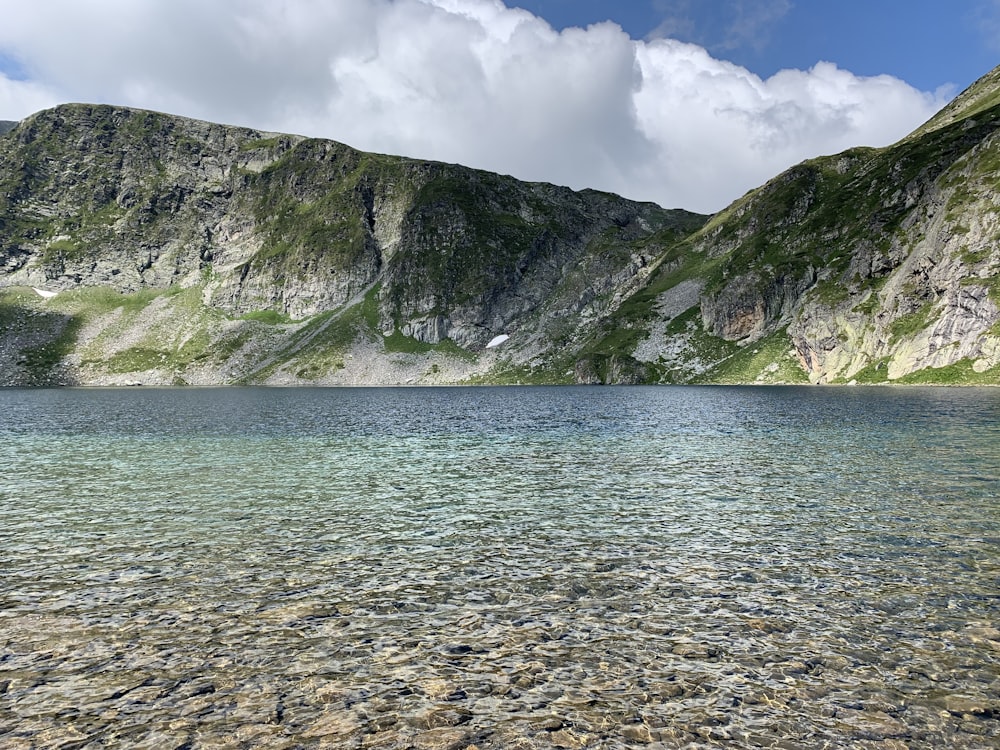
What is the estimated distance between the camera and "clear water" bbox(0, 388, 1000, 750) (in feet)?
33.7

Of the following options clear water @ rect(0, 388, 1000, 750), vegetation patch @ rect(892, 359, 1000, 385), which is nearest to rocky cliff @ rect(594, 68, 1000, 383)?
vegetation patch @ rect(892, 359, 1000, 385)

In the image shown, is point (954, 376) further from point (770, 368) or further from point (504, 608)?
point (504, 608)

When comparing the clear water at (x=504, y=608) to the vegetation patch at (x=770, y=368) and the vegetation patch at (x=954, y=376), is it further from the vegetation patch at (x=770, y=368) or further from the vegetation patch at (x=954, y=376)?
the vegetation patch at (x=770, y=368)

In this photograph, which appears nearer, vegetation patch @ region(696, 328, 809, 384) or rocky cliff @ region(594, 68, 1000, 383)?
rocky cliff @ region(594, 68, 1000, 383)

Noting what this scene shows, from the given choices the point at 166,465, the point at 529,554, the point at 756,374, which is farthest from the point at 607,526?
the point at 756,374

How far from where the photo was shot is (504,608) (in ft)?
51.1

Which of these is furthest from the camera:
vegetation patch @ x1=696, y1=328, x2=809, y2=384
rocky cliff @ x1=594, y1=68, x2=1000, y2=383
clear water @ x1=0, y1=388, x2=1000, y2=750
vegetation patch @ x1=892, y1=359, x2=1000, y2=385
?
vegetation patch @ x1=696, y1=328, x2=809, y2=384

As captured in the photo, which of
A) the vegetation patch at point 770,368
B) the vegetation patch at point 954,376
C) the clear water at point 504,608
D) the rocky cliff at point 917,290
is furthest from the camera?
the vegetation patch at point 770,368

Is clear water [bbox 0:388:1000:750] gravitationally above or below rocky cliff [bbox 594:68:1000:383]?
below

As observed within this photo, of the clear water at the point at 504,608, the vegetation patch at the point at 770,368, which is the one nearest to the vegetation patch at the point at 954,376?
the vegetation patch at the point at 770,368

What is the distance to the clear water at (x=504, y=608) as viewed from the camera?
10.3m

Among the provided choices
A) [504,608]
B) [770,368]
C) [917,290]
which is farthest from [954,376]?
[504,608]

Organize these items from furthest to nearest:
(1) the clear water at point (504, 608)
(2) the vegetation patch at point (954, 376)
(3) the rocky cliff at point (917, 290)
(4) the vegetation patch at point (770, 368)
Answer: (4) the vegetation patch at point (770, 368), (3) the rocky cliff at point (917, 290), (2) the vegetation patch at point (954, 376), (1) the clear water at point (504, 608)

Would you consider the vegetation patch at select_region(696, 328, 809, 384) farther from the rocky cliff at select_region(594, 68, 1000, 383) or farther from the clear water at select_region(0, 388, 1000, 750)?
the clear water at select_region(0, 388, 1000, 750)
